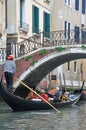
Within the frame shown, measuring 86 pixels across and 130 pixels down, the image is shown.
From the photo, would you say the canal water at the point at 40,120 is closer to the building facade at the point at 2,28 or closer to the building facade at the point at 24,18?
the building facade at the point at 2,28

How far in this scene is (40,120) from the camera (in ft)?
33.1

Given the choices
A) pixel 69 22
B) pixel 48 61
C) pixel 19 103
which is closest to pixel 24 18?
pixel 48 61

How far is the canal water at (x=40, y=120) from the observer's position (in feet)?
29.8

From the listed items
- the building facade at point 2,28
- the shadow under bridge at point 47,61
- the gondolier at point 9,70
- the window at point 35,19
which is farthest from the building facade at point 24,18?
the gondolier at point 9,70

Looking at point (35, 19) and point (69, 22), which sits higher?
point (35, 19)

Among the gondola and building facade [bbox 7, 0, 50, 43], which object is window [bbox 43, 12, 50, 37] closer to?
building facade [bbox 7, 0, 50, 43]

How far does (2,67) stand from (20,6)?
2.66 m

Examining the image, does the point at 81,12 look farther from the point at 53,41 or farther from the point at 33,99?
the point at 33,99

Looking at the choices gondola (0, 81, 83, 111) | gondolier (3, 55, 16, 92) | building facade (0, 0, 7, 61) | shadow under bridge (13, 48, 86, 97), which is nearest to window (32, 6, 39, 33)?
building facade (0, 0, 7, 61)

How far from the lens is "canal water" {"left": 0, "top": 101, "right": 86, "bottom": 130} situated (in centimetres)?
909

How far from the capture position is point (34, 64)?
527 inches

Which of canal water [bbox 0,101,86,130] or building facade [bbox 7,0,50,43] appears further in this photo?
building facade [bbox 7,0,50,43]

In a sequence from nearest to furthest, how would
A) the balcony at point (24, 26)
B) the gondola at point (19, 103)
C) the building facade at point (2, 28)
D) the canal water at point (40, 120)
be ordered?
the canal water at point (40, 120) < the gondola at point (19, 103) < the building facade at point (2, 28) < the balcony at point (24, 26)

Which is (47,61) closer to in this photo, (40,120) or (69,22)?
(40,120)
